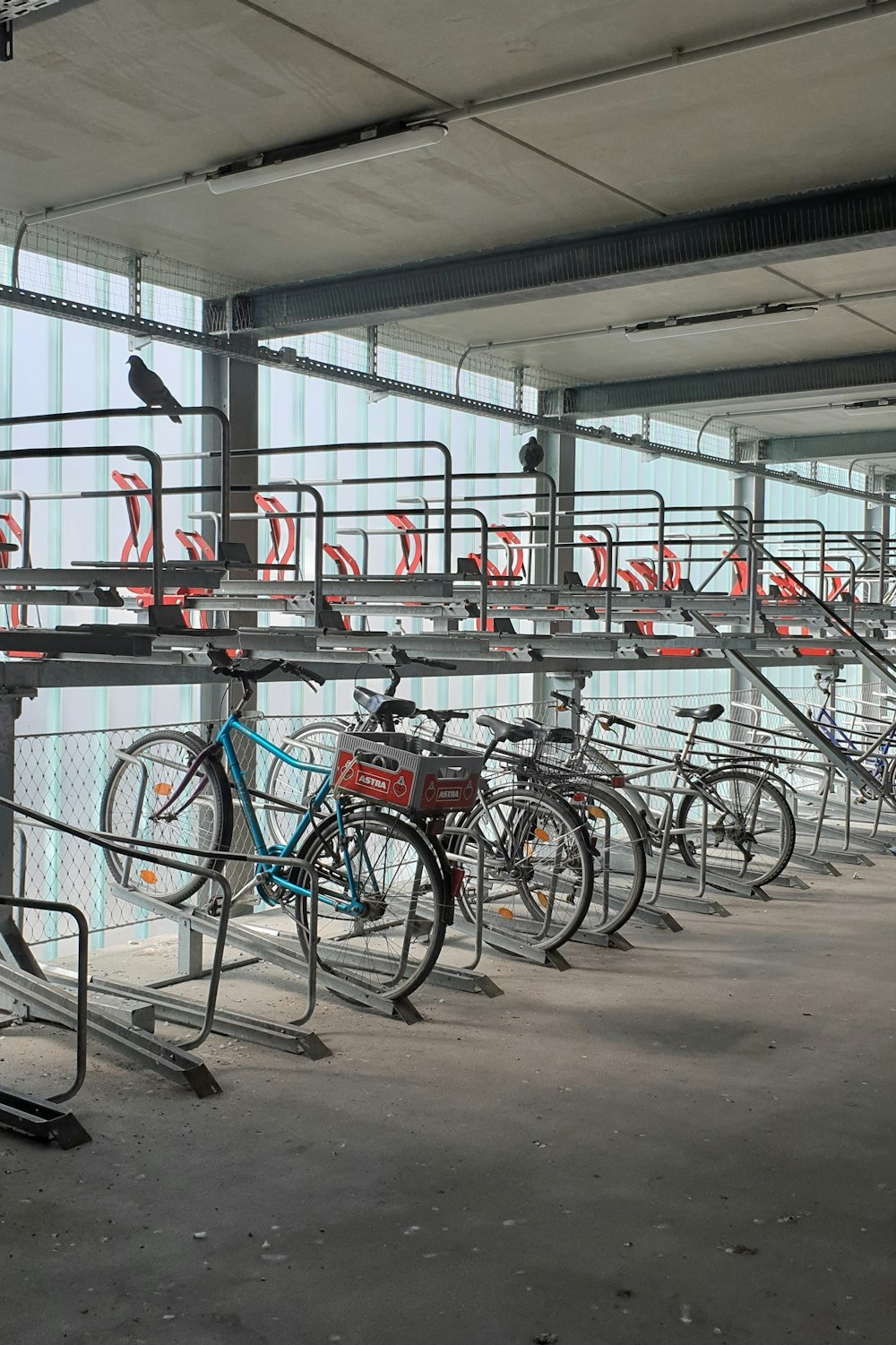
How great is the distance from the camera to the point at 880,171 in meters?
5.71

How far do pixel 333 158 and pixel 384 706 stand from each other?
2246 mm

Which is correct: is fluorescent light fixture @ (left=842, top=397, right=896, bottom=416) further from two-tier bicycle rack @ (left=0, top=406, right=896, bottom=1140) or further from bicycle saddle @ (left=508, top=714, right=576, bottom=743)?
bicycle saddle @ (left=508, top=714, right=576, bottom=743)

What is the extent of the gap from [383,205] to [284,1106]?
4399 mm

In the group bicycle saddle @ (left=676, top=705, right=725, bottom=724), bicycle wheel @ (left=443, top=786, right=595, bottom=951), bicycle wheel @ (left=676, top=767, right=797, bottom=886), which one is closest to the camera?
bicycle wheel @ (left=443, top=786, right=595, bottom=951)

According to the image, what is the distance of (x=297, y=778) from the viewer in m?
6.59

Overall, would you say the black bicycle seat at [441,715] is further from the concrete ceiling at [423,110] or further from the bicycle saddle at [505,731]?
the concrete ceiling at [423,110]

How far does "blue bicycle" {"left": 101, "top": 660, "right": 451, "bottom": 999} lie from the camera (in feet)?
16.0

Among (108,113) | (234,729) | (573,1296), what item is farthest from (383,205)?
(573,1296)

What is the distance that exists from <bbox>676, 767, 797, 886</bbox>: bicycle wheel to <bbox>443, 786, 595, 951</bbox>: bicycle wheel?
131 cm

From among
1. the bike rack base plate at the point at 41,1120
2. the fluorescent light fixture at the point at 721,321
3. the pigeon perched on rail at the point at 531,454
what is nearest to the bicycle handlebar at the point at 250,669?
the bike rack base plate at the point at 41,1120

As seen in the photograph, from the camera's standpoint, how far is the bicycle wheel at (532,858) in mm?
5648

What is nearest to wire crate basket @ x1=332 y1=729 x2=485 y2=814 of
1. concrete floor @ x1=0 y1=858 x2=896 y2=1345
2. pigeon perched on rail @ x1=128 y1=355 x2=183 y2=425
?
concrete floor @ x1=0 y1=858 x2=896 y2=1345

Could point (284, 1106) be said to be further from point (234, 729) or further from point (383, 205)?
point (383, 205)

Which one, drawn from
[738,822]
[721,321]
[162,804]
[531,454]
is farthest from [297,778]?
[531,454]
